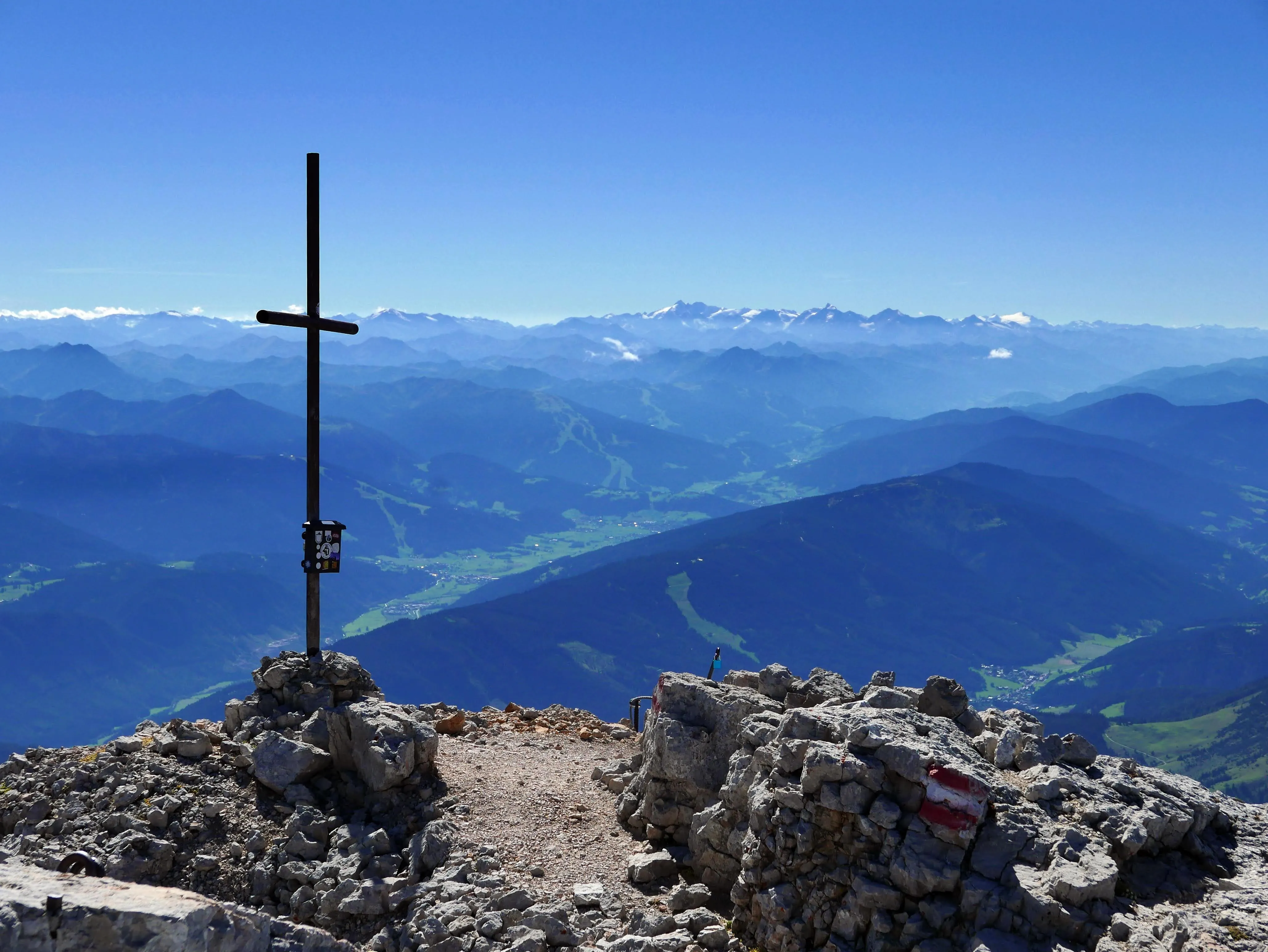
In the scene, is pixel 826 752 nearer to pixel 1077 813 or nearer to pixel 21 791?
pixel 1077 813

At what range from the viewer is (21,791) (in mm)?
14695

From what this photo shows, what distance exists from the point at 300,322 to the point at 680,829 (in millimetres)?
11271

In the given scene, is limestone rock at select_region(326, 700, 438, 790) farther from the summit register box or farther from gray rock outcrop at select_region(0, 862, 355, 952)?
gray rock outcrop at select_region(0, 862, 355, 952)

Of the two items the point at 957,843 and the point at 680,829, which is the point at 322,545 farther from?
the point at 957,843

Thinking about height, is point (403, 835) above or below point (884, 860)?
below

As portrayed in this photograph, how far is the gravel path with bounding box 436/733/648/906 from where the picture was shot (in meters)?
13.7

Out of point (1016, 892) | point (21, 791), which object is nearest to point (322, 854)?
point (21, 791)

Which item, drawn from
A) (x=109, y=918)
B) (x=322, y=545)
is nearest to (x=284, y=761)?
(x=322, y=545)

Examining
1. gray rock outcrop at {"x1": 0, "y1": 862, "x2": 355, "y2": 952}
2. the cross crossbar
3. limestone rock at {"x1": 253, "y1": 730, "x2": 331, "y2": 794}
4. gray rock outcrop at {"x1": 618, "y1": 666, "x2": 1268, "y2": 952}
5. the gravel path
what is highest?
the cross crossbar

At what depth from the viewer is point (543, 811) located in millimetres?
15508

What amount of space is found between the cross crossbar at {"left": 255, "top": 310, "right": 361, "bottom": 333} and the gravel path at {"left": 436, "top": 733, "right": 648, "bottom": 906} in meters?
8.54

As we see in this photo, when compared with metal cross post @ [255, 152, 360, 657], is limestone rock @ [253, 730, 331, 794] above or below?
below

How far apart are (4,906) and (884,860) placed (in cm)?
931

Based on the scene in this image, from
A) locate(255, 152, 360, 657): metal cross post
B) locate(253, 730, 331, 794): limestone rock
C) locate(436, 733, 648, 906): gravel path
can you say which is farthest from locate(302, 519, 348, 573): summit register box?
locate(436, 733, 648, 906): gravel path
